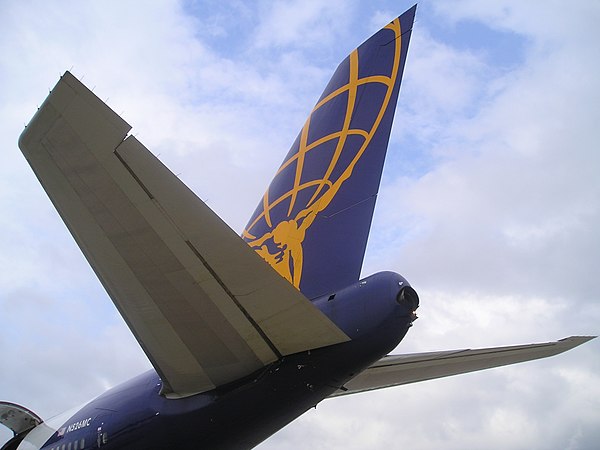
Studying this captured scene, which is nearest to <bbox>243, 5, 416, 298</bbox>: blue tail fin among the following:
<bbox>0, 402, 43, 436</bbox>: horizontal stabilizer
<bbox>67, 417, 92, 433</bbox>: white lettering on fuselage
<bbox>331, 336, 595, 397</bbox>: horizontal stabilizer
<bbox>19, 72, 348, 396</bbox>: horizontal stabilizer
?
<bbox>19, 72, 348, 396</bbox>: horizontal stabilizer

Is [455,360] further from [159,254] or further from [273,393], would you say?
[159,254]

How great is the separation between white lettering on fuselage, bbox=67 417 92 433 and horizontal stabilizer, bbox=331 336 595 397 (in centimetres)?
315

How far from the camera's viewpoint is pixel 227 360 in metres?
5.57

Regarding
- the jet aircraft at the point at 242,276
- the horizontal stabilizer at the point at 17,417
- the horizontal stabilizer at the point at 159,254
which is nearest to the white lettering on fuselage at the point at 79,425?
the jet aircraft at the point at 242,276

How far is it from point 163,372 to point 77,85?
3068 mm

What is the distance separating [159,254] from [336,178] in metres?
2.72

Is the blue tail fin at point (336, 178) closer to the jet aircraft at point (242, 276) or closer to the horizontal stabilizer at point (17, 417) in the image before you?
the jet aircraft at point (242, 276)

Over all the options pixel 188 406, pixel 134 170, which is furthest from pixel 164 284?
pixel 188 406

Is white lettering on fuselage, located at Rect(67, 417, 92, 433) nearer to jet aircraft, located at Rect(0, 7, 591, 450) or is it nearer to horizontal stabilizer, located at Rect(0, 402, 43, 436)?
jet aircraft, located at Rect(0, 7, 591, 450)

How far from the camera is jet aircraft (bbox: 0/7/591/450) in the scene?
4441 mm

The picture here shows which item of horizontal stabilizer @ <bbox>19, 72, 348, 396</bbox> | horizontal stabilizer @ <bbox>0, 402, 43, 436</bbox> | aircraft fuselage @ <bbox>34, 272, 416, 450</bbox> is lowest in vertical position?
aircraft fuselage @ <bbox>34, 272, 416, 450</bbox>

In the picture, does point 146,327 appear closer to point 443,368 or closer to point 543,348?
point 443,368

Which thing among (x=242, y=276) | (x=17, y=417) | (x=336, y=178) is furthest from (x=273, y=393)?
(x=17, y=417)

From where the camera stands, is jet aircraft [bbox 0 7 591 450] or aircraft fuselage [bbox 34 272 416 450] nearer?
jet aircraft [bbox 0 7 591 450]
